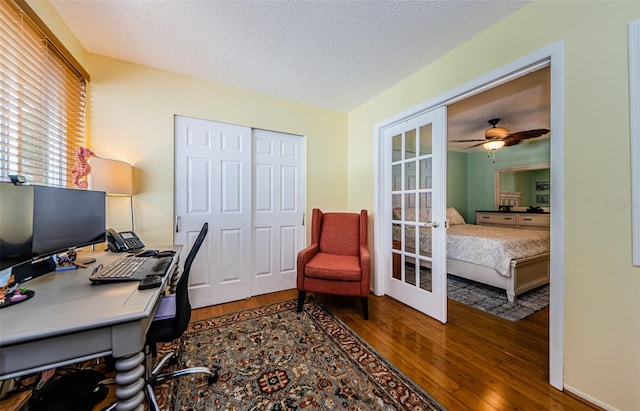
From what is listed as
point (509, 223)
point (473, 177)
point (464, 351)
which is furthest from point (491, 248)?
point (473, 177)

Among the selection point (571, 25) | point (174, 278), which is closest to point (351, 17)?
point (571, 25)

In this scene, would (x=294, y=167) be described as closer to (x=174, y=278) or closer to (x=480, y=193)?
(x=174, y=278)

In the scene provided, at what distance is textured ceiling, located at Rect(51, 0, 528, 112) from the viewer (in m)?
1.52

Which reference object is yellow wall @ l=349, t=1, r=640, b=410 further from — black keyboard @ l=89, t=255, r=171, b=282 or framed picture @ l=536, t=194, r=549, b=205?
framed picture @ l=536, t=194, r=549, b=205

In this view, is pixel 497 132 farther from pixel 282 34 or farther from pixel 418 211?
pixel 282 34

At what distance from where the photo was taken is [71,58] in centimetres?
174

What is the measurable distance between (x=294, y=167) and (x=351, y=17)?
167cm

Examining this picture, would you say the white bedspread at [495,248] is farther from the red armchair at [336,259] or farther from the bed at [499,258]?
the red armchair at [336,259]

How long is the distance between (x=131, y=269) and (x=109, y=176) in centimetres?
98

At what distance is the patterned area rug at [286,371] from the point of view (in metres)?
1.27

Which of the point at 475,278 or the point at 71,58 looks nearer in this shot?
the point at 71,58

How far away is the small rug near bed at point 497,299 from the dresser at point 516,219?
2.23 meters

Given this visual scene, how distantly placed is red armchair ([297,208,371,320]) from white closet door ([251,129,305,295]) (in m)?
0.36

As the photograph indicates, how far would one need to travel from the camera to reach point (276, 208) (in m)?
2.83
